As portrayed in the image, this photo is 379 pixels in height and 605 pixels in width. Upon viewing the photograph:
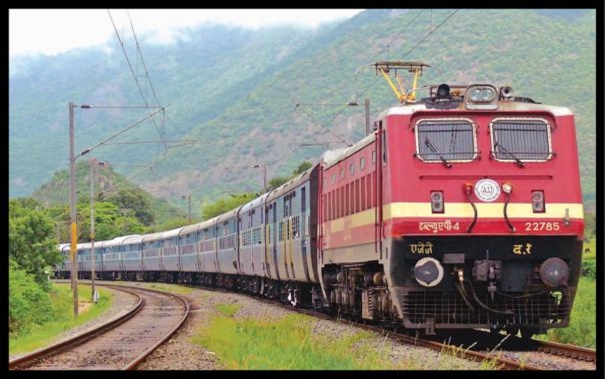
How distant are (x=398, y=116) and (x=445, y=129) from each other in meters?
0.82

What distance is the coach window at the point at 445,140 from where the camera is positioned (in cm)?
1742

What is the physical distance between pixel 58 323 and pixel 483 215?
57.5 ft

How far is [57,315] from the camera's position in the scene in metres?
36.6

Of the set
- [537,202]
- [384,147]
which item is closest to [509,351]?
[537,202]

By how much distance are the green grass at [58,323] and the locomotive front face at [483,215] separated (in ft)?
25.6

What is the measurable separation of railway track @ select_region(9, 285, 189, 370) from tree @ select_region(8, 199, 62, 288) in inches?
145

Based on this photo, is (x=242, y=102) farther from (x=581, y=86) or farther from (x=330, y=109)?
(x=581, y=86)

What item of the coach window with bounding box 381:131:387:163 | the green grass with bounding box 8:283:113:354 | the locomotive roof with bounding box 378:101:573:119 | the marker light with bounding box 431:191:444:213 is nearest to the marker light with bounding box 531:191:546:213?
the locomotive roof with bounding box 378:101:573:119

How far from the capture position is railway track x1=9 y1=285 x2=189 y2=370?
55.5 ft

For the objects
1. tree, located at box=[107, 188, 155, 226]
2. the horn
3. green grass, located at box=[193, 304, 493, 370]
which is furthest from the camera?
tree, located at box=[107, 188, 155, 226]

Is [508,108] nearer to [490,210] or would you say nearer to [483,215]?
[490,210]

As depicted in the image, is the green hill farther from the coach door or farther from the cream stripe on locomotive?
the cream stripe on locomotive

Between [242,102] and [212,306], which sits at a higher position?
[242,102]

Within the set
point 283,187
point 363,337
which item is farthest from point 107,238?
point 363,337
